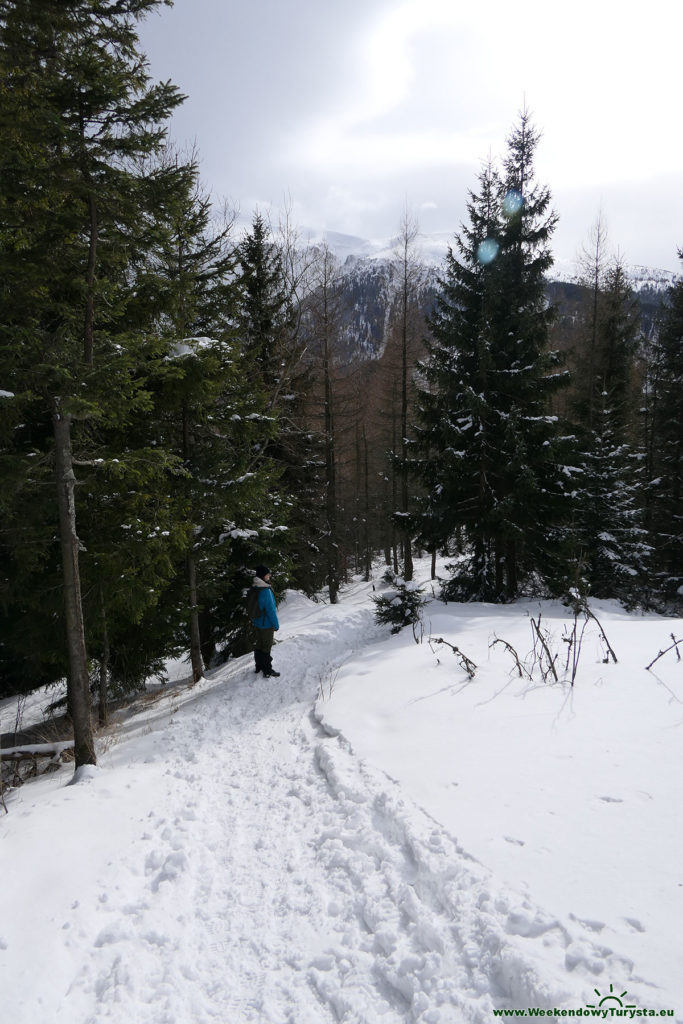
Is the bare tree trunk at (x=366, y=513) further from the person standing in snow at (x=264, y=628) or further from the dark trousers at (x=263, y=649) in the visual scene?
the dark trousers at (x=263, y=649)

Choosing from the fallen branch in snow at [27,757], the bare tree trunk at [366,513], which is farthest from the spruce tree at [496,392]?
the bare tree trunk at [366,513]

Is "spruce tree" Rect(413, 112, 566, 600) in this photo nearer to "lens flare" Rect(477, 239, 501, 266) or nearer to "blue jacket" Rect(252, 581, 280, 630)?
"lens flare" Rect(477, 239, 501, 266)

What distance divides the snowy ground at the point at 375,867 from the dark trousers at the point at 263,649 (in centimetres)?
252

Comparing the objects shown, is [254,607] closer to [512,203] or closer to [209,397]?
[209,397]

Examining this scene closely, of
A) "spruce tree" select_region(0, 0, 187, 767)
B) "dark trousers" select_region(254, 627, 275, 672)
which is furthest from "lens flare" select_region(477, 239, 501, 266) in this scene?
"dark trousers" select_region(254, 627, 275, 672)

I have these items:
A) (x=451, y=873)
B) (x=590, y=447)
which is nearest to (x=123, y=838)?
(x=451, y=873)

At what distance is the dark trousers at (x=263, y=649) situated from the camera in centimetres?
923

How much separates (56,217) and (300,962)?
7969mm

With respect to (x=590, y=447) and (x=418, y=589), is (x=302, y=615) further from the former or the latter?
(x=590, y=447)

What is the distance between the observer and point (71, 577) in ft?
21.4

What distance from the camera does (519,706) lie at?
18.8 ft

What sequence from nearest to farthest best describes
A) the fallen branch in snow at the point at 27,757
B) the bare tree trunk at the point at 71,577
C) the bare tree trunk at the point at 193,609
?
the bare tree trunk at the point at 71,577, the fallen branch in snow at the point at 27,757, the bare tree trunk at the point at 193,609

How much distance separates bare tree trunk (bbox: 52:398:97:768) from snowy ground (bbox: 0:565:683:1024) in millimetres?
539

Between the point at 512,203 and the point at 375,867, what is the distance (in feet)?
54.2
